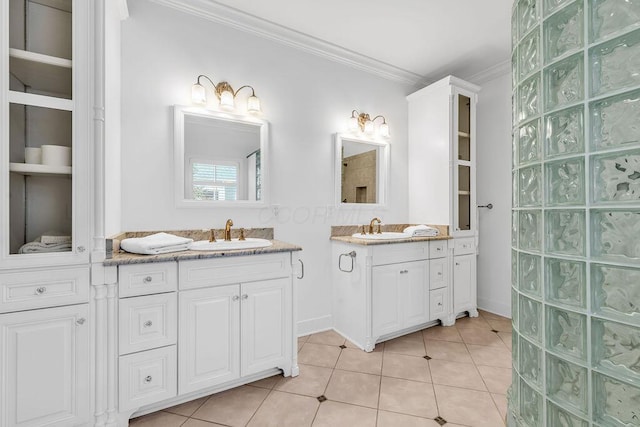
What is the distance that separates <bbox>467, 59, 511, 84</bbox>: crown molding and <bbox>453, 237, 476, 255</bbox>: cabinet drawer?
5.82 feet

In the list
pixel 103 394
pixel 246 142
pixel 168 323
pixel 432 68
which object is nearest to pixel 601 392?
pixel 168 323

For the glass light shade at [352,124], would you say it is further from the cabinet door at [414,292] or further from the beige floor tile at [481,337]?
the beige floor tile at [481,337]

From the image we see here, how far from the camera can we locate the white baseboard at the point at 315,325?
8.66 feet

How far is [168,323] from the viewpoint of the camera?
158 centimetres

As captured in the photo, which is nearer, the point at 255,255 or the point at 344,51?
the point at 255,255

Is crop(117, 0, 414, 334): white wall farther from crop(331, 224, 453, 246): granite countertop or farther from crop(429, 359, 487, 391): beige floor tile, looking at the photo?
crop(429, 359, 487, 391): beige floor tile

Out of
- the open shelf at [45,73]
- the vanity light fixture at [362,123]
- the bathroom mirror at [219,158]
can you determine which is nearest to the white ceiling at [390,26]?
the vanity light fixture at [362,123]

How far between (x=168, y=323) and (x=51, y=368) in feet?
1.62

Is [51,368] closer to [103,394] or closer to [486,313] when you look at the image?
[103,394]

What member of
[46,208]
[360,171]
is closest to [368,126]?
[360,171]

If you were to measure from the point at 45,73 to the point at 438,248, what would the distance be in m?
2.99

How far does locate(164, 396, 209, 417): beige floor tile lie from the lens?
1.64 m

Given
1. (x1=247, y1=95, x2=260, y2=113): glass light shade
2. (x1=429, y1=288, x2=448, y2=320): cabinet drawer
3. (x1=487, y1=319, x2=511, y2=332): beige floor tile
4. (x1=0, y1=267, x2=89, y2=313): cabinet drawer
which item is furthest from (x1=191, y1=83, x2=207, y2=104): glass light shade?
(x1=487, y1=319, x2=511, y2=332): beige floor tile

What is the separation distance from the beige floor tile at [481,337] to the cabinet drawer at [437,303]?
238 mm
